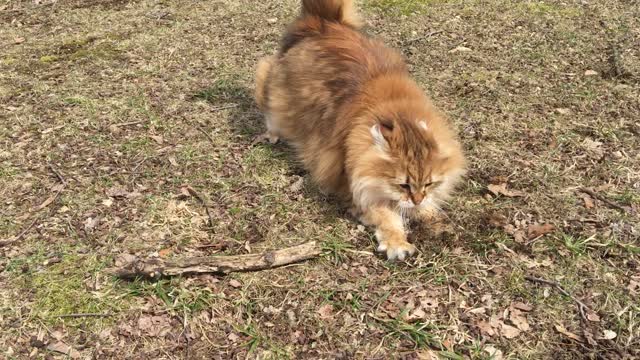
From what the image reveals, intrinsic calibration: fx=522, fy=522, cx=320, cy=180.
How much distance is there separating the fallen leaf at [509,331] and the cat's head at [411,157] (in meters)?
0.88

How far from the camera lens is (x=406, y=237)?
340cm

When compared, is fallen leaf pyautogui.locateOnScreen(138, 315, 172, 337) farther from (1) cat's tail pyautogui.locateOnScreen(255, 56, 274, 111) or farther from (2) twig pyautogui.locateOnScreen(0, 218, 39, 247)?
(1) cat's tail pyautogui.locateOnScreen(255, 56, 274, 111)

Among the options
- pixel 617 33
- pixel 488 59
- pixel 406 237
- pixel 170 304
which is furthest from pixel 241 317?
pixel 617 33

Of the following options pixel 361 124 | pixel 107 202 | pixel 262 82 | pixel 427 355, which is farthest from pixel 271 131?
pixel 427 355

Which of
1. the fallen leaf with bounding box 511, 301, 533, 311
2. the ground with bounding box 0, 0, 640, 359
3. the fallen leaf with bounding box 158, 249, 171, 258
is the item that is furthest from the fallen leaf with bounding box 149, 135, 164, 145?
the fallen leaf with bounding box 511, 301, 533, 311

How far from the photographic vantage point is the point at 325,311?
2965 millimetres

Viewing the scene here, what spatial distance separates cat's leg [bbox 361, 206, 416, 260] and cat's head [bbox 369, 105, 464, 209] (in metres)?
0.11

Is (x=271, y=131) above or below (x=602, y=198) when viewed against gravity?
below

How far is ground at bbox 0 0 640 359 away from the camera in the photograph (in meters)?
2.83

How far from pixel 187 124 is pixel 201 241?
1.56 m

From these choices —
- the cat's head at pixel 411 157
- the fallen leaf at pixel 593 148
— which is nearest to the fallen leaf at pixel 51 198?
the cat's head at pixel 411 157

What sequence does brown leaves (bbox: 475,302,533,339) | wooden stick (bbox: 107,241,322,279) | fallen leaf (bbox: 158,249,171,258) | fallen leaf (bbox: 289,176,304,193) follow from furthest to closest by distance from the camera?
fallen leaf (bbox: 289,176,304,193)
fallen leaf (bbox: 158,249,171,258)
wooden stick (bbox: 107,241,322,279)
brown leaves (bbox: 475,302,533,339)

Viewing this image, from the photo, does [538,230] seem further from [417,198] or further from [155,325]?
[155,325]

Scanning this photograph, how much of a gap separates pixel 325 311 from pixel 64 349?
55.1 inches
